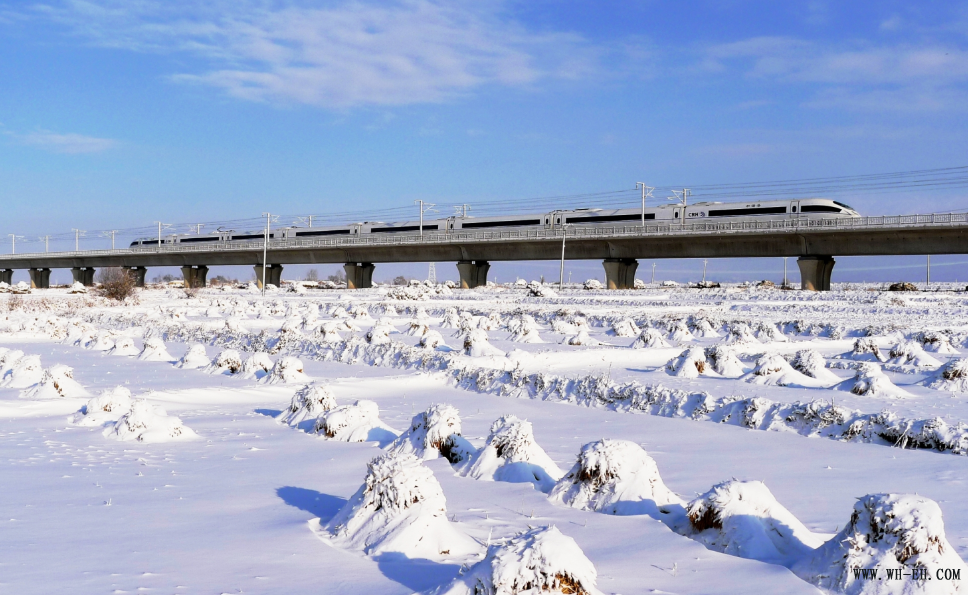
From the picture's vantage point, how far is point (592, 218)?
250 feet

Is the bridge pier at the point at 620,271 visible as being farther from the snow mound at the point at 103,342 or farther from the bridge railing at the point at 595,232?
the snow mound at the point at 103,342

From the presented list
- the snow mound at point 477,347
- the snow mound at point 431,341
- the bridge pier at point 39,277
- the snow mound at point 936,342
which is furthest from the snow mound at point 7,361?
the bridge pier at point 39,277

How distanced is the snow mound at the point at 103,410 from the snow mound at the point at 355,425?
10.6 ft

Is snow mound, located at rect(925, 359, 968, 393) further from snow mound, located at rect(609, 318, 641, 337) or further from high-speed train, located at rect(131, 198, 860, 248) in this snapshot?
high-speed train, located at rect(131, 198, 860, 248)

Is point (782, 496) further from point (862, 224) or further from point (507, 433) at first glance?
point (862, 224)

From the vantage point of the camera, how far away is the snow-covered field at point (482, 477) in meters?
5.36

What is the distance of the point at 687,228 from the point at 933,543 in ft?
204

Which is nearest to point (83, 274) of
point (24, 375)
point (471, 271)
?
point (471, 271)

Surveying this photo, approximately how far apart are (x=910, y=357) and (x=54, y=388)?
18994 millimetres

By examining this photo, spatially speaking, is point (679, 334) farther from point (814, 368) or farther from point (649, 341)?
point (814, 368)

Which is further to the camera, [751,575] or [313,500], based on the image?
[313,500]

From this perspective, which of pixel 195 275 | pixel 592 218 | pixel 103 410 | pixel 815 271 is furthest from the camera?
pixel 195 275

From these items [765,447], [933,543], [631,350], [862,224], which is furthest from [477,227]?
[933,543]

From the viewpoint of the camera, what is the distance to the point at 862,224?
58.2 metres
